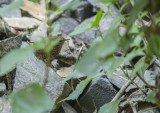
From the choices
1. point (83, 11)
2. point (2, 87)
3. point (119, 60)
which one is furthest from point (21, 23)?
point (119, 60)

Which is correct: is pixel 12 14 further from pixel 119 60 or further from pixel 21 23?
pixel 119 60

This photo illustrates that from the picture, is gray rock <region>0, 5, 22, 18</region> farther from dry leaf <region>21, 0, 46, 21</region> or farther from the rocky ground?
the rocky ground

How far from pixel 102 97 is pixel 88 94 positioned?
0.08m

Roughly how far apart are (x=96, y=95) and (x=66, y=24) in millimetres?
1375

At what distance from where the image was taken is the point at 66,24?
8.89 ft

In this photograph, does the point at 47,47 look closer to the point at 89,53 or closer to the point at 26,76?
the point at 89,53

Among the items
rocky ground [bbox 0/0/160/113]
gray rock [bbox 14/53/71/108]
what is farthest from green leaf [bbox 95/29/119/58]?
A: gray rock [bbox 14/53/71/108]

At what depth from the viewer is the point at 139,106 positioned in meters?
1.17

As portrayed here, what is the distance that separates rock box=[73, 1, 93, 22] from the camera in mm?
2945

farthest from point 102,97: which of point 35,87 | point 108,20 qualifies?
point 108,20

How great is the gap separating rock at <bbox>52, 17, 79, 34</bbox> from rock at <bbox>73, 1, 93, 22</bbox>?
118mm

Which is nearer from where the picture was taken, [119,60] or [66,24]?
[119,60]

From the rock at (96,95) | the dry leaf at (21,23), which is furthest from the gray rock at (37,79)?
the dry leaf at (21,23)

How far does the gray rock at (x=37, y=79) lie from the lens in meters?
1.26
